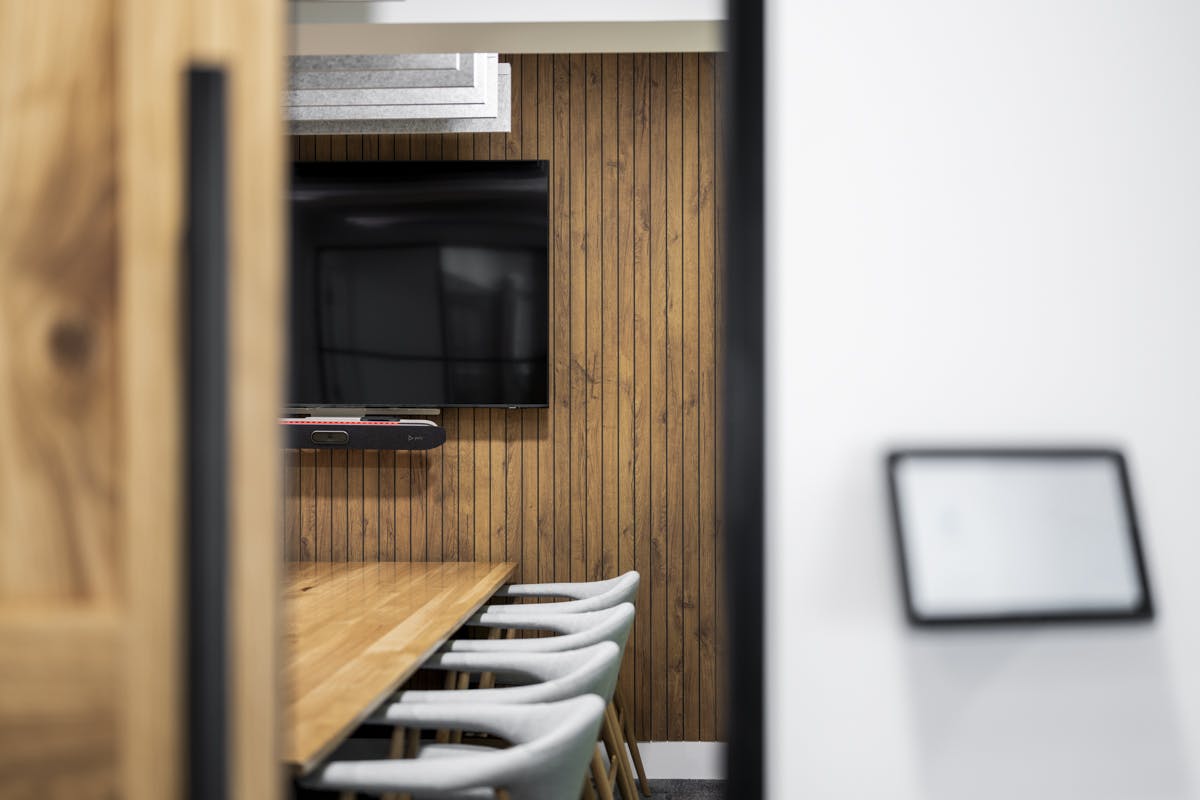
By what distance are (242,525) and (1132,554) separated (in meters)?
0.98

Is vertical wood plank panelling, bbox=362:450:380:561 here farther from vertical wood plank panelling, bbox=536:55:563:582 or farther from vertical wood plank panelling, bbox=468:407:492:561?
vertical wood plank panelling, bbox=536:55:563:582

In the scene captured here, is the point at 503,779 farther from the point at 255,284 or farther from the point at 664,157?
the point at 664,157

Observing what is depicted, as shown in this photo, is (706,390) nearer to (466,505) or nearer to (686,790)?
(466,505)

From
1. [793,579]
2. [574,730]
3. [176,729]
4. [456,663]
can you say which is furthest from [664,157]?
[176,729]

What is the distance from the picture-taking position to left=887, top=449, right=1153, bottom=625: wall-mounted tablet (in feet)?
3.26

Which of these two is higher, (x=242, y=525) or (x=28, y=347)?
(x=28, y=347)

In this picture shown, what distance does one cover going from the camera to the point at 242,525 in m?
0.87

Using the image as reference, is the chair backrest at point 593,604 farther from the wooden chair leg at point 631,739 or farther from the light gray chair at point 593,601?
the wooden chair leg at point 631,739

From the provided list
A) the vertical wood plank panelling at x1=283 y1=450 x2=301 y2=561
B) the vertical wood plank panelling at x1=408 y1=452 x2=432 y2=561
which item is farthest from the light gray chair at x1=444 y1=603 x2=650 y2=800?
the vertical wood plank panelling at x1=283 y1=450 x2=301 y2=561

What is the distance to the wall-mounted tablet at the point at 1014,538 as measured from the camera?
3.26ft

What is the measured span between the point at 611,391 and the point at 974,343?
2.74 metres

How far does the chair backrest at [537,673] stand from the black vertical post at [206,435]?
3.09 ft

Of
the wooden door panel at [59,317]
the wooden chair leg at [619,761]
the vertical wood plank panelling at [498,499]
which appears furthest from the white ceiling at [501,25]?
the wooden chair leg at [619,761]

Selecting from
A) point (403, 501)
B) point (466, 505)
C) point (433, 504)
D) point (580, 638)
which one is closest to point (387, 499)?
point (403, 501)
